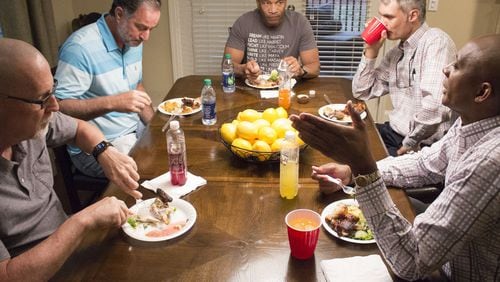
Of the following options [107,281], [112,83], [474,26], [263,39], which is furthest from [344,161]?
[474,26]

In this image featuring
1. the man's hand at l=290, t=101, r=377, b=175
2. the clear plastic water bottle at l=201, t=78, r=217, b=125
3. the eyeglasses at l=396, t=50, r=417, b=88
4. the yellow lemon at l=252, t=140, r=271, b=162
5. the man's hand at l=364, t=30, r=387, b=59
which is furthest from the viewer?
the man's hand at l=364, t=30, r=387, b=59

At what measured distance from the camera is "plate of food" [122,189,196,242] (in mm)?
1317

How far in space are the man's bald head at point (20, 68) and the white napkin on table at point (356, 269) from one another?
0.94 metres

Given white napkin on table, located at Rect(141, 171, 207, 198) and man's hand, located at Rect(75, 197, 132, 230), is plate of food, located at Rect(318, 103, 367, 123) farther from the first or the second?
man's hand, located at Rect(75, 197, 132, 230)

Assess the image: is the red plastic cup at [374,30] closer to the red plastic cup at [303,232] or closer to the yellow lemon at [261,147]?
the yellow lemon at [261,147]

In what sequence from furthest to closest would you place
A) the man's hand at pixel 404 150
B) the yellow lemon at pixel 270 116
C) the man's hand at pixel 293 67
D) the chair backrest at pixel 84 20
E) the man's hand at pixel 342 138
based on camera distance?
the chair backrest at pixel 84 20
the man's hand at pixel 293 67
the man's hand at pixel 404 150
the yellow lemon at pixel 270 116
the man's hand at pixel 342 138

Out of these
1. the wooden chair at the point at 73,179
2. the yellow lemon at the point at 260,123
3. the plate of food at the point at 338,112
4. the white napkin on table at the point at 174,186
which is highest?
the yellow lemon at the point at 260,123

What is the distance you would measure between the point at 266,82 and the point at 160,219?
1.47m

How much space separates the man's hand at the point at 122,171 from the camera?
4.97 ft

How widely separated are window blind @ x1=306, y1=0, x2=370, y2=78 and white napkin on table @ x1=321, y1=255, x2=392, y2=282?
3177 millimetres

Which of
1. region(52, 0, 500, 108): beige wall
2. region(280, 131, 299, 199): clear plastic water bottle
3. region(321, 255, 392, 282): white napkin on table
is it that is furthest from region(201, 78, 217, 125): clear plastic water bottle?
region(52, 0, 500, 108): beige wall

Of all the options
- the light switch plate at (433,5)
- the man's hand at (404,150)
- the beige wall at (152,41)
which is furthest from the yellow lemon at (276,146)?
the beige wall at (152,41)

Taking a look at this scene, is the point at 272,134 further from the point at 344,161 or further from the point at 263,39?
the point at 263,39

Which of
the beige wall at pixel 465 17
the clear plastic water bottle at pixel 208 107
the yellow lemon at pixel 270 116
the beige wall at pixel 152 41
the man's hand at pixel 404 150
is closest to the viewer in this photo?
the yellow lemon at pixel 270 116
